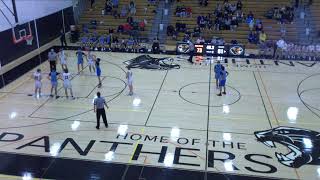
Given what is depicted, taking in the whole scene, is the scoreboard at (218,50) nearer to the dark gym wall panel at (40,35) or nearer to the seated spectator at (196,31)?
the seated spectator at (196,31)

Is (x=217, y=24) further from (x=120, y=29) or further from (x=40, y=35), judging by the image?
(x=40, y=35)

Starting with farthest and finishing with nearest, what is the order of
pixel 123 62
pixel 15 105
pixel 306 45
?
pixel 306 45, pixel 123 62, pixel 15 105

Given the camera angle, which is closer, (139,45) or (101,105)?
(101,105)

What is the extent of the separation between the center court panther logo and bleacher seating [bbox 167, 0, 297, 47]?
14.5m

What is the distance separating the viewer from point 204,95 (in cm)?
1880

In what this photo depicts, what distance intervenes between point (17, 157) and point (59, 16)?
736 inches

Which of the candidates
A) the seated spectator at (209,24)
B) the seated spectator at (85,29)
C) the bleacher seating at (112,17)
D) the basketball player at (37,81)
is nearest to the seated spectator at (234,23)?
Answer: the seated spectator at (209,24)

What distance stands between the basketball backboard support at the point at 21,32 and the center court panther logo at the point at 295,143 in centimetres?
1591

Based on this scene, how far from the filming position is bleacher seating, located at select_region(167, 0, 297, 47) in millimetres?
28747

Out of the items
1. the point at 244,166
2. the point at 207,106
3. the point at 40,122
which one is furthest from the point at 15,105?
the point at 244,166

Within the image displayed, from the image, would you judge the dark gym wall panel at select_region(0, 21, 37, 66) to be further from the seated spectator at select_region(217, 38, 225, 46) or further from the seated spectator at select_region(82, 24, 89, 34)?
the seated spectator at select_region(217, 38, 225, 46)

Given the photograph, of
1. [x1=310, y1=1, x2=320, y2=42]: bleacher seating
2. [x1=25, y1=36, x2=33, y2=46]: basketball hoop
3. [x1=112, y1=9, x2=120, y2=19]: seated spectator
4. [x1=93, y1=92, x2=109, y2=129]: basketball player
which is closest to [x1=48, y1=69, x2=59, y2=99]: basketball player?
[x1=93, y1=92, x2=109, y2=129]: basketball player

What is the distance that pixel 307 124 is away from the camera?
15.7 metres

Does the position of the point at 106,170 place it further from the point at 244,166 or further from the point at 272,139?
the point at 272,139
